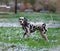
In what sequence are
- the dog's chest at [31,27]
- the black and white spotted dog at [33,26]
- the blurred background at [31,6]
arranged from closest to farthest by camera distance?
1. the black and white spotted dog at [33,26]
2. the dog's chest at [31,27]
3. the blurred background at [31,6]

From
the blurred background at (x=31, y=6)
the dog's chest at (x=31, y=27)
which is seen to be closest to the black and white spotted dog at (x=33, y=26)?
Answer: the dog's chest at (x=31, y=27)

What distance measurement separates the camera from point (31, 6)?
115ft

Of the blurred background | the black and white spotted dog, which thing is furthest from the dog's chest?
the blurred background

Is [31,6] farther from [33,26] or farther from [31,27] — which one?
[33,26]

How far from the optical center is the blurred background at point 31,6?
3468cm

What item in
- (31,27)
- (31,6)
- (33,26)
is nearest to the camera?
(33,26)

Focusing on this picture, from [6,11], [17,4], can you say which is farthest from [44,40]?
[17,4]

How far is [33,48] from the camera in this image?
9.20 meters

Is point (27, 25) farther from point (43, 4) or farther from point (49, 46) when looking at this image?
point (43, 4)

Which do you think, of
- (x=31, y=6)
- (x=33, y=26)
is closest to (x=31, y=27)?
(x=33, y=26)

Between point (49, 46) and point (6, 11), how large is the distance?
80.4 ft

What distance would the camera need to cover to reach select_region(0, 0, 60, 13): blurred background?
34.7 meters

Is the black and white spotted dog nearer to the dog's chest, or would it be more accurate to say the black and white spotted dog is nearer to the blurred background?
the dog's chest

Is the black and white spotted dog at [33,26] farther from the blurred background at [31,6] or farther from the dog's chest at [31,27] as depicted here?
the blurred background at [31,6]
